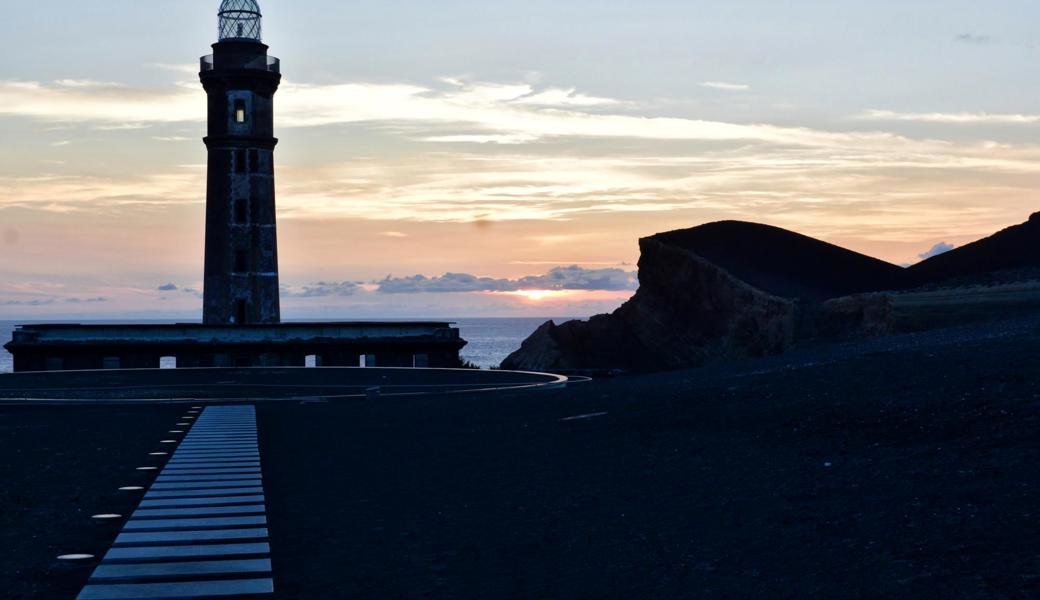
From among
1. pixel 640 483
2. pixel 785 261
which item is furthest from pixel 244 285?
pixel 640 483

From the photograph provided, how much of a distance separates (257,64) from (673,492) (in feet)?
165

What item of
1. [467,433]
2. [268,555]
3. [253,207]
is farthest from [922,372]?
[253,207]

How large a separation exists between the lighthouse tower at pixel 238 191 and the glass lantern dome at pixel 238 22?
1117 mm

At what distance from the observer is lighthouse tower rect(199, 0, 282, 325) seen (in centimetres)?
5828

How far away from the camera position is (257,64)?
59312 mm

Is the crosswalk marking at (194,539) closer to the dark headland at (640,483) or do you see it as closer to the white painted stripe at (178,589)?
the white painted stripe at (178,589)

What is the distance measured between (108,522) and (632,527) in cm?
584

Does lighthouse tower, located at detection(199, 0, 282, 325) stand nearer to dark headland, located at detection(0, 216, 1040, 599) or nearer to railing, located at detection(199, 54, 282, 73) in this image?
railing, located at detection(199, 54, 282, 73)

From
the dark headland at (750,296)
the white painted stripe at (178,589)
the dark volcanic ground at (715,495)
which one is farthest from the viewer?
the dark headland at (750,296)

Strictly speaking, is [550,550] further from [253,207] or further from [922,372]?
[253,207]

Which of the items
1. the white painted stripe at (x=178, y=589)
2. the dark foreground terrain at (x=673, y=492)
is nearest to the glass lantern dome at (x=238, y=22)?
the dark foreground terrain at (x=673, y=492)

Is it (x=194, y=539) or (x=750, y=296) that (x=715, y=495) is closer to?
(x=194, y=539)

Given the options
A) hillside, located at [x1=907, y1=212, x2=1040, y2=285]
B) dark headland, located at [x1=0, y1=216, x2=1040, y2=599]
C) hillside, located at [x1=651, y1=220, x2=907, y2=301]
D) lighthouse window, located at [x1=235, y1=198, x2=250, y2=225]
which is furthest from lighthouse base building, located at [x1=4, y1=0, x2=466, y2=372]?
hillside, located at [x1=907, y1=212, x2=1040, y2=285]

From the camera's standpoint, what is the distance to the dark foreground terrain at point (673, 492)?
30.6 ft
